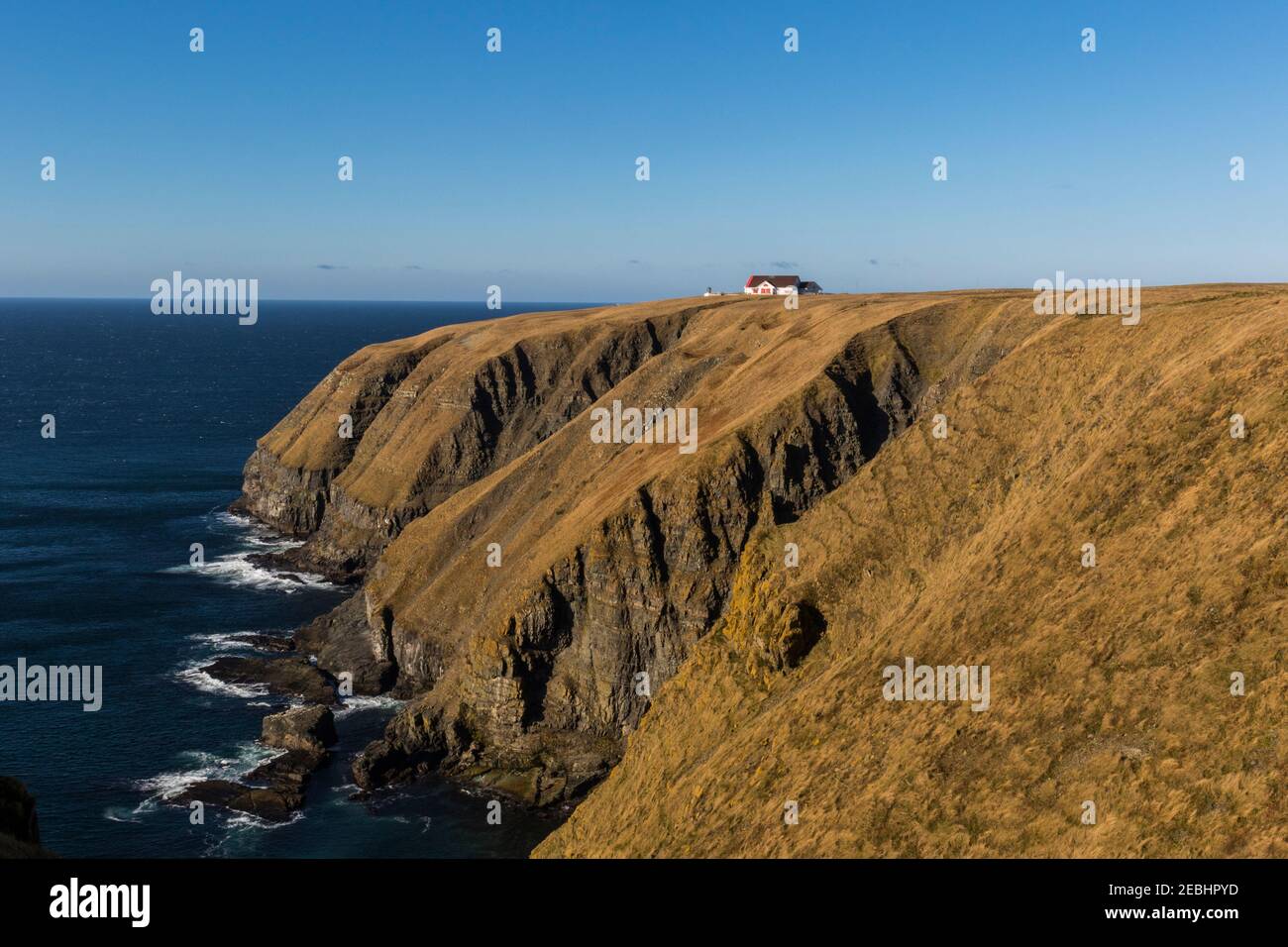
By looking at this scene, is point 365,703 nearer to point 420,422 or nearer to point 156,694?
point 156,694

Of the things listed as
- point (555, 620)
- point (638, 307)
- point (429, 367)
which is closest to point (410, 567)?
point (555, 620)

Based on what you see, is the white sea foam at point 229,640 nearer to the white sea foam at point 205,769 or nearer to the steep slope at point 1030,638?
the white sea foam at point 205,769

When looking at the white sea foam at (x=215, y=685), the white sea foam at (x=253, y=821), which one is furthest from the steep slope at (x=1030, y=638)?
the white sea foam at (x=215, y=685)

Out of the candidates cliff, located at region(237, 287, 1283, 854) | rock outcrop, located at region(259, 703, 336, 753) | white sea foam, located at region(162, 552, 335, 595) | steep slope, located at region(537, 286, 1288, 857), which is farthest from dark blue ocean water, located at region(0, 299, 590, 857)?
steep slope, located at region(537, 286, 1288, 857)

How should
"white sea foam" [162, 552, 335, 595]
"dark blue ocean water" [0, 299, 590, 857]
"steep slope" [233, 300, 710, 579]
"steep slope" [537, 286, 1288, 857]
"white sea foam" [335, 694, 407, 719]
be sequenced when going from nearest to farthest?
1. "steep slope" [537, 286, 1288, 857]
2. "dark blue ocean water" [0, 299, 590, 857]
3. "white sea foam" [335, 694, 407, 719]
4. "white sea foam" [162, 552, 335, 595]
5. "steep slope" [233, 300, 710, 579]

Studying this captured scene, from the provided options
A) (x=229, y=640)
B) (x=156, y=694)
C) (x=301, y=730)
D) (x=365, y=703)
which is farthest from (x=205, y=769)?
(x=229, y=640)

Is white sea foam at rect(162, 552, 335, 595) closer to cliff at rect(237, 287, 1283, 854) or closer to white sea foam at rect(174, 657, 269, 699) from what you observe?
cliff at rect(237, 287, 1283, 854)
